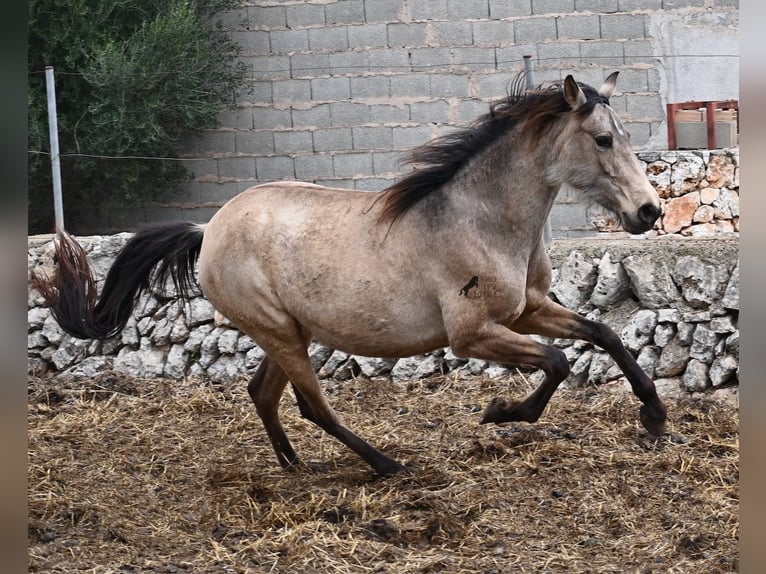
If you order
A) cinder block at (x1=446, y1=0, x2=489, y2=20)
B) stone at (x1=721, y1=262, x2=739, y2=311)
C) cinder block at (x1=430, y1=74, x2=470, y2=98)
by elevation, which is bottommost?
stone at (x1=721, y1=262, x2=739, y2=311)

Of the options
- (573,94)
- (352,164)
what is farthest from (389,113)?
(573,94)

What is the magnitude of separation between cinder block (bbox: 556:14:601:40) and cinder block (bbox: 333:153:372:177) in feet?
7.69

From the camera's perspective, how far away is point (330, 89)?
32.8 feet

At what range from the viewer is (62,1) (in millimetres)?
9766

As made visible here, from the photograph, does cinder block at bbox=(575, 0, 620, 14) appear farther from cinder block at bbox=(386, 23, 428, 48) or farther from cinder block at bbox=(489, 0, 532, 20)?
cinder block at bbox=(386, 23, 428, 48)

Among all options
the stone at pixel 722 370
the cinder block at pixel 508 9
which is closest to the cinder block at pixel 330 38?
the cinder block at pixel 508 9

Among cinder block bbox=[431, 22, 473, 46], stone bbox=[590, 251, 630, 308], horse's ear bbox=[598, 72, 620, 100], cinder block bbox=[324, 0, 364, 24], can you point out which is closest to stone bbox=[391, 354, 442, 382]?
stone bbox=[590, 251, 630, 308]

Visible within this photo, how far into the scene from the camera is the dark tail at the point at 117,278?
506 centimetres

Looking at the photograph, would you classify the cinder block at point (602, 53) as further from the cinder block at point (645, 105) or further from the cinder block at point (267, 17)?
the cinder block at point (267, 17)

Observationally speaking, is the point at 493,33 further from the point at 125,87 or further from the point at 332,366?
the point at 332,366

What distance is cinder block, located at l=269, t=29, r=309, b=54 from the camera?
10.0 meters

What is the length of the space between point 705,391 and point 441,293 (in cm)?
245
